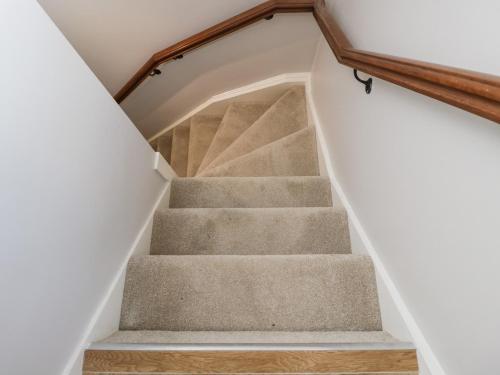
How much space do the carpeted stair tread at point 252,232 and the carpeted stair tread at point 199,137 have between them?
117cm

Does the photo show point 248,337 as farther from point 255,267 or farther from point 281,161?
point 281,161

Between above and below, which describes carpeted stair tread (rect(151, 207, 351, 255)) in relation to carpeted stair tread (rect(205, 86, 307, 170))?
below

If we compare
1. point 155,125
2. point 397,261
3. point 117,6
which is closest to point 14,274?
point 397,261

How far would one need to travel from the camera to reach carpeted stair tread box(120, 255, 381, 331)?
986 millimetres

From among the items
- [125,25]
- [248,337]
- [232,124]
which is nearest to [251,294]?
[248,337]

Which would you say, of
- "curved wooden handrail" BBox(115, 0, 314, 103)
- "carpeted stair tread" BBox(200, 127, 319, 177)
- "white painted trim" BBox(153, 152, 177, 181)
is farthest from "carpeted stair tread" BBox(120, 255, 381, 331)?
"curved wooden handrail" BBox(115, 0, 314, 103)

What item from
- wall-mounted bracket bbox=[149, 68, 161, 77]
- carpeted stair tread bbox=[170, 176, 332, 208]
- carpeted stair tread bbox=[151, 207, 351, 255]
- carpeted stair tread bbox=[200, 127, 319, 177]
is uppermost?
wall-mounted bracket bbox=[149, 68, 161, 77]

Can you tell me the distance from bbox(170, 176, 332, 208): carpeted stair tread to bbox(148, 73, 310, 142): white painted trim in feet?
3.57

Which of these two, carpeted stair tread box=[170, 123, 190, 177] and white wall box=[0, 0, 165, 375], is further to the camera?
carpeted stair tread box=[170, 123, 190, 177]

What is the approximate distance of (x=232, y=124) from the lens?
8.30 feet

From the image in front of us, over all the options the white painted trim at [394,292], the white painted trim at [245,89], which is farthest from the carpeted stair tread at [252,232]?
the white painted trim at [245,89]

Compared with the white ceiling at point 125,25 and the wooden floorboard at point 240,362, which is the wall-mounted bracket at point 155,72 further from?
the wooden floorboard at point 240,362

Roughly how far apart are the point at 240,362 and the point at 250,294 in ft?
0.85

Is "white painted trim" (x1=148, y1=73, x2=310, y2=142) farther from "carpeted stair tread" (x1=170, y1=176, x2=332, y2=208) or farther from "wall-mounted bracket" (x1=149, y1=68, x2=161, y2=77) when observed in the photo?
"carpeted stair tread" (x1=170, y1=176, x2=332, y2=208)
